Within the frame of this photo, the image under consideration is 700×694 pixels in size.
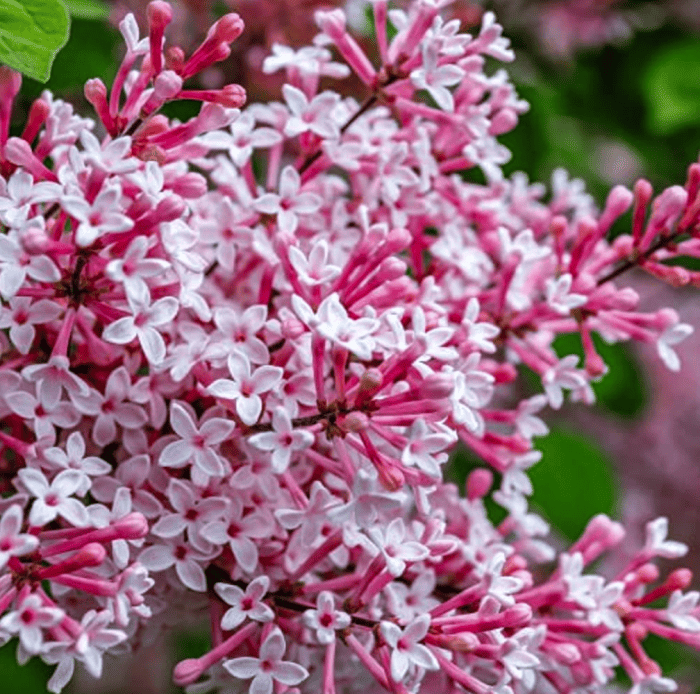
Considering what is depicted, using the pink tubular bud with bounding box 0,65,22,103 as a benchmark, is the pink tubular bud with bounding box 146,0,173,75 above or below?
above

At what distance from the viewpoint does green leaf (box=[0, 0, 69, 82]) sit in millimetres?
756

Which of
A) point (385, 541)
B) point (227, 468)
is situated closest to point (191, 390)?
point (227, 468)

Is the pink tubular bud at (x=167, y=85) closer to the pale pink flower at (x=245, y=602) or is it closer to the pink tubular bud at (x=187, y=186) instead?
the pink tubular bud at (x=187, y=186)

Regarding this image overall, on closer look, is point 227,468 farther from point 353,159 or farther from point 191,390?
point 353,159

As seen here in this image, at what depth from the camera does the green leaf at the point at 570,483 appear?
142 centimetres

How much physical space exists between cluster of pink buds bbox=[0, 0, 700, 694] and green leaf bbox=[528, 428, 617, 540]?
0.43m

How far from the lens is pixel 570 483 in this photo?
146cm

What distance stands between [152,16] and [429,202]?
30 cm

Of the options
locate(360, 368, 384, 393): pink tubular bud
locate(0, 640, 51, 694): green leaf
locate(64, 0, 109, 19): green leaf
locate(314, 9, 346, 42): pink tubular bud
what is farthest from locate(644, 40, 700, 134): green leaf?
locate(0, 640, 51, 694): green leaf

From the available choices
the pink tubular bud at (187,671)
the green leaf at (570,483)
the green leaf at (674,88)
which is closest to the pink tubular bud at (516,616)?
the pink tubular bud at (187,671)

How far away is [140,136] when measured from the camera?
0.77 meters

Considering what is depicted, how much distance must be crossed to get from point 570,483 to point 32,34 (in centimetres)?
93

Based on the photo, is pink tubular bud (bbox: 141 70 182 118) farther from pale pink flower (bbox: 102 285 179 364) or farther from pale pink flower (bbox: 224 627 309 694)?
pale pink flower (bbox: 224 627 309 694)

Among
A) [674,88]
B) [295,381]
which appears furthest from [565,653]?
[674,88]
